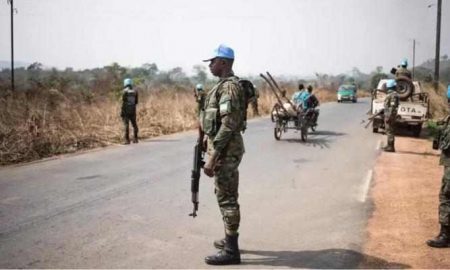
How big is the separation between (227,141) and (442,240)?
2.83m

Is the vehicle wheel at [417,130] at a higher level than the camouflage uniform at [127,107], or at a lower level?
lower

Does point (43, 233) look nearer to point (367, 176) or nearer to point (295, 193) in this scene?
point (295, 193)

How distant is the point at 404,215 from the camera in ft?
21.0

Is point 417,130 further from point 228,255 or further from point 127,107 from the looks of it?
point 228,255

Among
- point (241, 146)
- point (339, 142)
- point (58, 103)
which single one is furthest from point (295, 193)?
point (58, 103)

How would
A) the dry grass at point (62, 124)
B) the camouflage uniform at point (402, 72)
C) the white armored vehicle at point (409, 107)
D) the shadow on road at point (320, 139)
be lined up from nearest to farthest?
1. the dry grass at point (62, 124)
2. the shadow on road at point (320, 139)
3. the white armored vehicle at point (409, 107)
4. the camouflage uniform at point (402, 72)

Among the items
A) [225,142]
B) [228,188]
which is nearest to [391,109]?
[228,188]

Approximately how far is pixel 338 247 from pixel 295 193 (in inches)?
105

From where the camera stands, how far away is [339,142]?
14539 mm

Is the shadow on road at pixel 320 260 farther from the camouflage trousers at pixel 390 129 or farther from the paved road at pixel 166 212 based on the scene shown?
the camouflage trousers at pixel 390 129

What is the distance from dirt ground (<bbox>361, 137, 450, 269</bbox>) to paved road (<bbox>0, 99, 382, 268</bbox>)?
0.23 metres

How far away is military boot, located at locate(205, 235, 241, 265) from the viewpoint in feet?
14.8

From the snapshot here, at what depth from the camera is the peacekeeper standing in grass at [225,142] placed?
4336 millimetres

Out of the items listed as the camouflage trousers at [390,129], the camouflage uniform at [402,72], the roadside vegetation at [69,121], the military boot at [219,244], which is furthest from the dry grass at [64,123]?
the camouflage uniform at [402,72]
